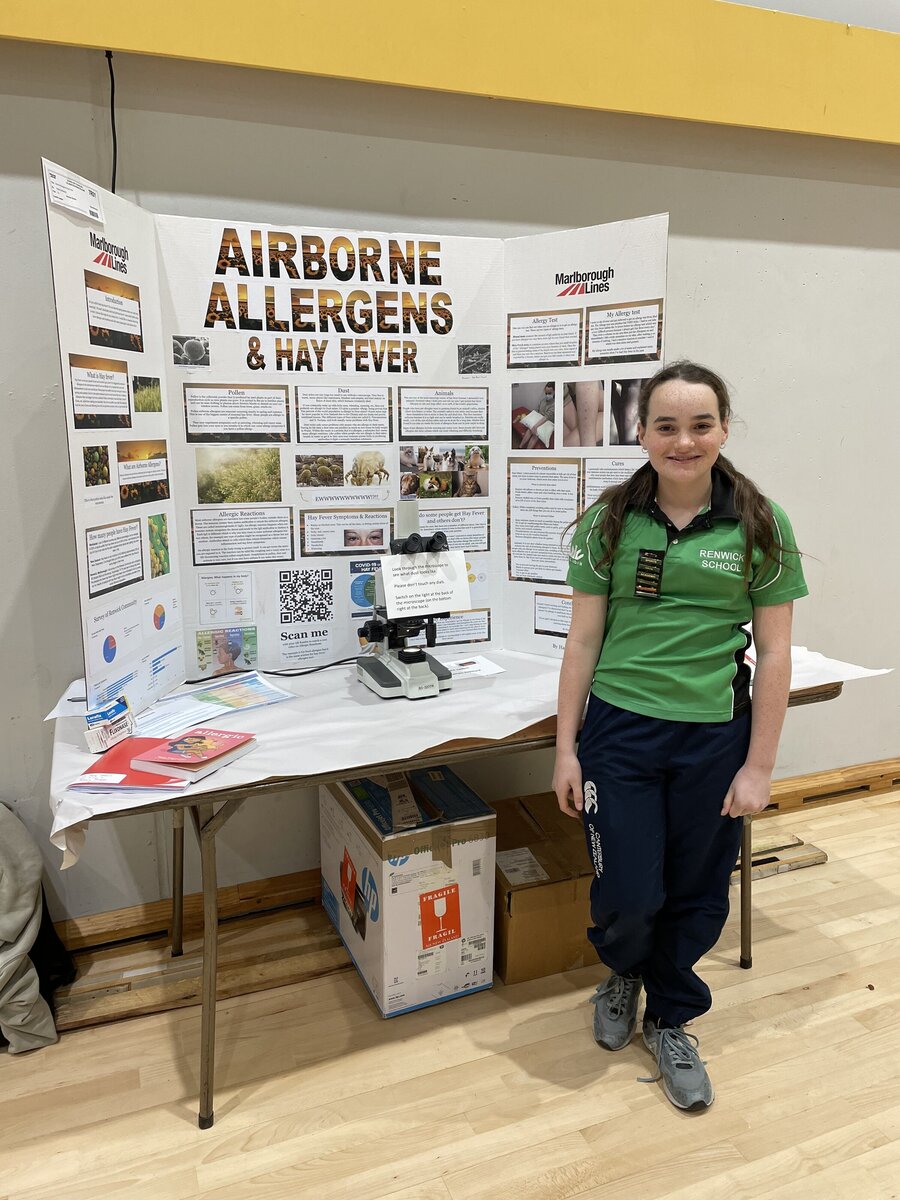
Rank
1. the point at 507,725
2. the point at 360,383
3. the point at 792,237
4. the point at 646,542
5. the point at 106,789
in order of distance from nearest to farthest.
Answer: the point at 106,789 → the point at 646,542 → the point at 507,725 → the point at 360,383 → the point at 792,237

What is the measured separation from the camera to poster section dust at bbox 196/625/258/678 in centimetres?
225

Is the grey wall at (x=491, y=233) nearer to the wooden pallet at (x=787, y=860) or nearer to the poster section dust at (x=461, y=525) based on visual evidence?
the wooden pallet at (x=787, y=860)

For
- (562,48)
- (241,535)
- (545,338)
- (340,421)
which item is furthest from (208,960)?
(562,48)

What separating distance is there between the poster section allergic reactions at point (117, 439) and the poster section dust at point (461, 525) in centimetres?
69

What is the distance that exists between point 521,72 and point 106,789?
2105 mm

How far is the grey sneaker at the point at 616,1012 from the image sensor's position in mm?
→ 2031

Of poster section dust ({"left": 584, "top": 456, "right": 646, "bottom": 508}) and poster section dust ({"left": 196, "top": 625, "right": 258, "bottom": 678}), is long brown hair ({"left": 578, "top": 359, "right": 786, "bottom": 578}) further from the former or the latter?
poster section dust ({"left": 196, "top": 625, "right": 258, "bottom": 678})

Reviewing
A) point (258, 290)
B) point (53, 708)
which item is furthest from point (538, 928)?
point (258, 290)

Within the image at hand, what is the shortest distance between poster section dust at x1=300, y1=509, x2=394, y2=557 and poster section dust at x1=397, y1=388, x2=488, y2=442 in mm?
245

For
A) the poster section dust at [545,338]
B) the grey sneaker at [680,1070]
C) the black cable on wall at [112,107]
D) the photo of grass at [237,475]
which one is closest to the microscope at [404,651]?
the photo of grass at [237,475]

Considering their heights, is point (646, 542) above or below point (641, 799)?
above

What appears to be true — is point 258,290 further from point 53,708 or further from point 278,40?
point 53,708

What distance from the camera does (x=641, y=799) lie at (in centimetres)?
182

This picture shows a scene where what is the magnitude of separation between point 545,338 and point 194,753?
4.71 feet
